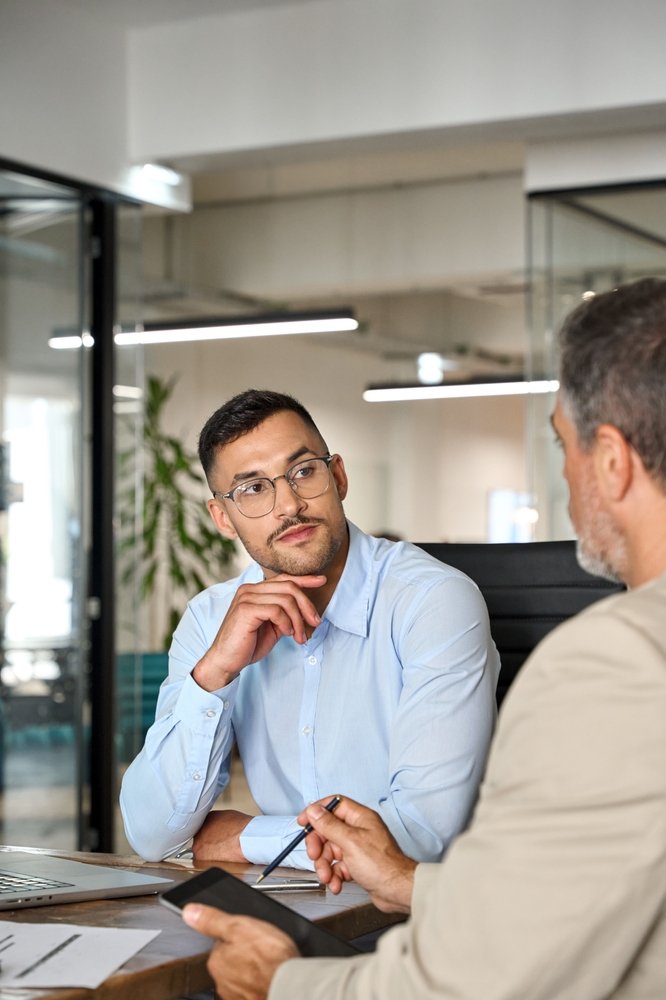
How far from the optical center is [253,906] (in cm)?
143

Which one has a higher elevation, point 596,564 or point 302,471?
point 302,471

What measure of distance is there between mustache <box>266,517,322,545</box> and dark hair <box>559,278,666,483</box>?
1.03 metres

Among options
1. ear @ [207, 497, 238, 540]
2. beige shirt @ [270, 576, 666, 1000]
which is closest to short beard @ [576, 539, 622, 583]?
beige shirt @ [270, 576, 666, 1000]

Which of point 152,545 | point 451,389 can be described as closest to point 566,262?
point 152,545

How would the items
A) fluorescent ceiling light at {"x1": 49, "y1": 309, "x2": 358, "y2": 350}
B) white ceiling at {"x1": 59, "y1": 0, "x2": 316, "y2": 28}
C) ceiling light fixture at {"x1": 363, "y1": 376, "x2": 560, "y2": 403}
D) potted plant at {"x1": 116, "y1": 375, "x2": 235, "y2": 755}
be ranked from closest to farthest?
white ceiling at {"x1": 59, "y1": 0, "x2": 316, "y2": 28}, potted plant at {"x1": 116, "y1": 375, "x2": 235, "y2": 755}, fluorescent ceiling light at {"x1": 49, "y1": 309, "x2": 358, "y2": 350}, ceiling light fixture at {"x1": 363, "y1": 376, "x2": 560, "y2": 403}

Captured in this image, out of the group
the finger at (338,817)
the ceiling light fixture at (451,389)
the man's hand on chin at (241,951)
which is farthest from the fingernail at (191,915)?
the ceiling light fixture at (451,389)

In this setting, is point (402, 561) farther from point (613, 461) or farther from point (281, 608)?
point (613, 461)

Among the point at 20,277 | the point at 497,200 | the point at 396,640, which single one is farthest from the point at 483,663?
the point at 497,200

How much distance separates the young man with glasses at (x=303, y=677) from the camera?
1.92 m

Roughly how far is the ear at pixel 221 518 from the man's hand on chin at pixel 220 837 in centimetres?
50

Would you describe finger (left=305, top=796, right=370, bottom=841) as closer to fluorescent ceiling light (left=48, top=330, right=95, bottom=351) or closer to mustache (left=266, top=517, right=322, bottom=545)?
mustache (left=266, top=517, right=322, bottom=545)

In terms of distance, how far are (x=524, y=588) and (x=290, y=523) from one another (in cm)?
54

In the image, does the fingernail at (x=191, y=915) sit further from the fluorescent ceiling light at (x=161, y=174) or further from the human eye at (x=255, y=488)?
the fluorescent ceiling light at (x=161, y=174)

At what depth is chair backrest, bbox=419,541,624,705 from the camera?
251 centimetres
